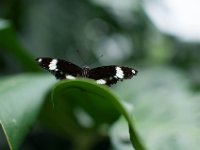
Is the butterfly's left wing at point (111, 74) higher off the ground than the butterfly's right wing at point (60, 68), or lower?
higher

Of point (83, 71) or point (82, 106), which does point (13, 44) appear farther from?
point (83, 71)

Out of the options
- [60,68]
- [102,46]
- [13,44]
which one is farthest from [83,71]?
[102,46]

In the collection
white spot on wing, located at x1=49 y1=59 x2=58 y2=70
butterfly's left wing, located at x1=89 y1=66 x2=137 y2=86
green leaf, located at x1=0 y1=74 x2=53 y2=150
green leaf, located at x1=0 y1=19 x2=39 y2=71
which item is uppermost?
green leaf, located at x1=0 y1=19 x2=39 y2=71

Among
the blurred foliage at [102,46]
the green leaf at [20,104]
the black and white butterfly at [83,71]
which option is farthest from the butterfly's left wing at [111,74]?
the blurred foliage at [102,46]

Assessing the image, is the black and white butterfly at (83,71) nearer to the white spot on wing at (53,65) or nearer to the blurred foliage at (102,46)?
the white spot on wing at (53,65)

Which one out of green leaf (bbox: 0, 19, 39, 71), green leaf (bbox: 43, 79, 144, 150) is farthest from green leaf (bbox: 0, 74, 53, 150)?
green leaf (bbox: 0, 19, 39, 71)

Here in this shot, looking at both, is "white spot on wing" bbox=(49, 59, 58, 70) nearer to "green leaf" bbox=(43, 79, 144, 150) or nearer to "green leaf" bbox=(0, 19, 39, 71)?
"green leaf" bbox=(43, 79, 144, 150)
